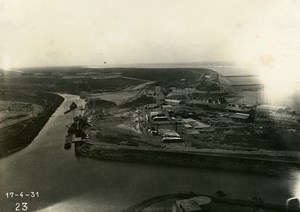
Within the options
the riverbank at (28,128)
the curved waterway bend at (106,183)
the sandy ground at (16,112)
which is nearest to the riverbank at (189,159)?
the curved waterway bend at (106,183)

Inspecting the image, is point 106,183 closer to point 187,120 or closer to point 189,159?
point 189,159

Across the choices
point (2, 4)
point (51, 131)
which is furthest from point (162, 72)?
point (2, 4)

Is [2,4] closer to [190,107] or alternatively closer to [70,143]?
[70,143]

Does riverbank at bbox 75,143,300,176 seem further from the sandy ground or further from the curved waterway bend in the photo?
the sandy ground

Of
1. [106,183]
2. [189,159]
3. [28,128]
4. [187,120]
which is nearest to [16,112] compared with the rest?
[28,128]

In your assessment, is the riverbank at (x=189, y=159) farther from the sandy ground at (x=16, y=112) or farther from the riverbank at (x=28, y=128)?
the sandy ground at (x=16, y=112)

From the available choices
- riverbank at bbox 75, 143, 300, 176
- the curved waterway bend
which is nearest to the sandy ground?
the curved waterway bend
